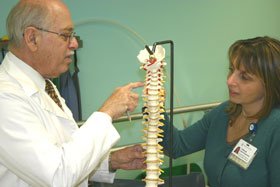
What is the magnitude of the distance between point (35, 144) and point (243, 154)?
0.86 meters

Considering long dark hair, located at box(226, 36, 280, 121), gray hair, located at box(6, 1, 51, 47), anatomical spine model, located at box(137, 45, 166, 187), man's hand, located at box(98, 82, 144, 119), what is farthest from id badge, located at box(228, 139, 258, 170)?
gray hair, located at box(6, 1, 51, 47)

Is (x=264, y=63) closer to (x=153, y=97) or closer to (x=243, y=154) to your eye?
(x=243, y=154)

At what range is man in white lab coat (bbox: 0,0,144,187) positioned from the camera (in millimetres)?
926

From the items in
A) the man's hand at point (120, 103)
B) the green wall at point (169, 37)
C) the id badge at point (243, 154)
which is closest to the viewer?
the man's hand at point (120, 103)

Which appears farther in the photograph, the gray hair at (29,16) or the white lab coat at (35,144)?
the gray hair at (29,16)

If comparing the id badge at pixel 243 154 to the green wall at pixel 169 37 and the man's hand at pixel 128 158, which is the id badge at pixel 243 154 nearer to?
the man's hand at pixel 128 158

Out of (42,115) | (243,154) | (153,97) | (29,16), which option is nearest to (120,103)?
(153,97)

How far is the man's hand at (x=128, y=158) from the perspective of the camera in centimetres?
136

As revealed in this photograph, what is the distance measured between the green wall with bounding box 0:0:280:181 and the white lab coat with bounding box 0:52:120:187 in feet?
4.16

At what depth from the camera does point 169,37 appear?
265 centimetres

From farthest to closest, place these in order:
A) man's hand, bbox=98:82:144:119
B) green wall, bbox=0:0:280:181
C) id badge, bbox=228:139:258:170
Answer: green wall, bbox=0:0:280:181 → id badge, bbox=228:139:258:170 → man's hand, bbox=98:82:144:119

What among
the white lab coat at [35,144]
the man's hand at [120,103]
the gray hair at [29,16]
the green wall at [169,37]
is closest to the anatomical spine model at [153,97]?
the man's hand at [120,103]

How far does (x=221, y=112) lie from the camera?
5.14ft

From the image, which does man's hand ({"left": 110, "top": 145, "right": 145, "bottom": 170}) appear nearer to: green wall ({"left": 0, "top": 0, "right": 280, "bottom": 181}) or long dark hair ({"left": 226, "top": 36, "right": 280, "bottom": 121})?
long dark hair ({"left": 226, "top": 36, "right": 280, "bottom": 121})
